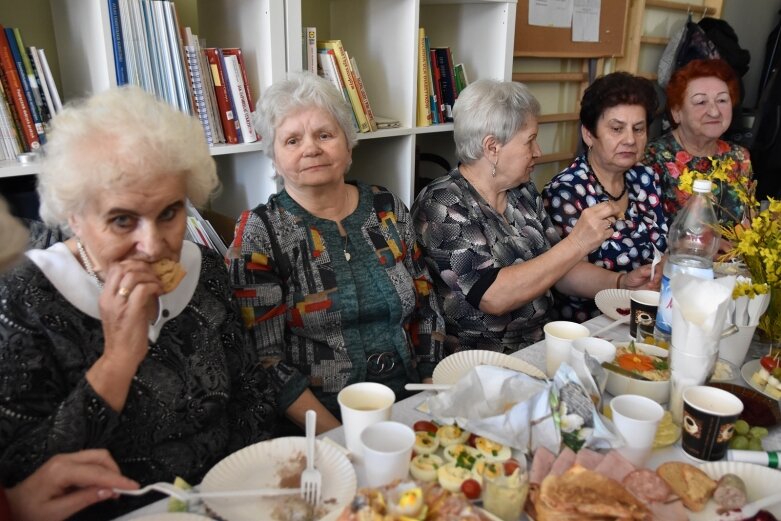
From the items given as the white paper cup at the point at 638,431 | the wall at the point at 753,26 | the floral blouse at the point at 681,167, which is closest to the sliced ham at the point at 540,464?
the white paper cup at the point at 638,431

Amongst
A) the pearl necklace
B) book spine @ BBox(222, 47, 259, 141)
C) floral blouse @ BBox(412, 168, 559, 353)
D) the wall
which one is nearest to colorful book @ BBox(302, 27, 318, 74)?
book spine @ BBox(222, 47, 259, 141)

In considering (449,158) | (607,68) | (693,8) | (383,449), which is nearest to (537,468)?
(383,449)

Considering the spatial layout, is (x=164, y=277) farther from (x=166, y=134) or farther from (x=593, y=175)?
(x=593, y=175)

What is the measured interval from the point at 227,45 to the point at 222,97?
0.24 m

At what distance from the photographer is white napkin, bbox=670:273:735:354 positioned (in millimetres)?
1070

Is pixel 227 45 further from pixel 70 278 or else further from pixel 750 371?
pixel 750 371

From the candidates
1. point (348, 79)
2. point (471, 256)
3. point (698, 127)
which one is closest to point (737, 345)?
point (471, 256)

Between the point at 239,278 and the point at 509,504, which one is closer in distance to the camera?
the point at 509,504

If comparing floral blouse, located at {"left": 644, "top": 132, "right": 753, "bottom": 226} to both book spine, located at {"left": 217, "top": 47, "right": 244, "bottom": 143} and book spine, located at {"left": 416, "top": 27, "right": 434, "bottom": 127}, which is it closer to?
book spine, located at {"left": 416, "top": 27, "right": 434, "bottom": 127}

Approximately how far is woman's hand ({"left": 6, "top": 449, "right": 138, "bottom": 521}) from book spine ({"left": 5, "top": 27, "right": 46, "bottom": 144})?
0.88m

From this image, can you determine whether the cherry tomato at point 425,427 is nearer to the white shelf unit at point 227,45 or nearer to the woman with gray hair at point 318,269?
the woman with gray hair at point 318,269

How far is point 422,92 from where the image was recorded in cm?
226

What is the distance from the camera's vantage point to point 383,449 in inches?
34.8

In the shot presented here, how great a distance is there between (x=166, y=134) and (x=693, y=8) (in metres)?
3.89
